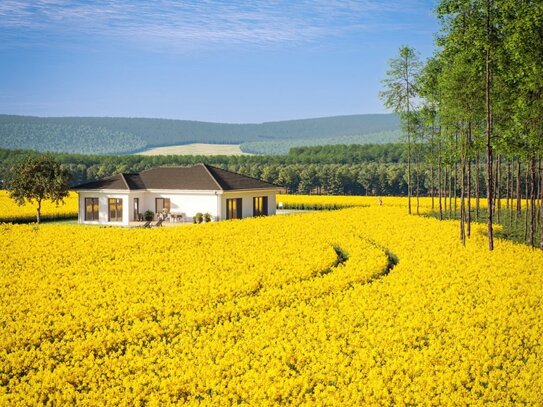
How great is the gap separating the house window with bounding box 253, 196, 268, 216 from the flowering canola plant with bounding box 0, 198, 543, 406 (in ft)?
96.2

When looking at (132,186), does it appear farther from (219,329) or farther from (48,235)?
(219,329)

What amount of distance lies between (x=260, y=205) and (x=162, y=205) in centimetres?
981

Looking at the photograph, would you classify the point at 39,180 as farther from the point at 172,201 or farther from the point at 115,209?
the point at 172,201

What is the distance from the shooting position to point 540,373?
13617 millimetres

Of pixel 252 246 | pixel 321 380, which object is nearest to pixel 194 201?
pixel 252 246

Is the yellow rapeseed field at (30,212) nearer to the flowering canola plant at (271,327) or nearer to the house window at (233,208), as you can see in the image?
the house window at (233,208)


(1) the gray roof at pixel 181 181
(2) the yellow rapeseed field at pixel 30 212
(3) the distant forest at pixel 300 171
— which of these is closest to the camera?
(1) the gray roof at pixel 181 181

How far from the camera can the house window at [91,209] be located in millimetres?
57250

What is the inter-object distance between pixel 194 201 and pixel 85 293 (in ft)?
113

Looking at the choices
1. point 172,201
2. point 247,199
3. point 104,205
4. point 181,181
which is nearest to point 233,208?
point 247,199

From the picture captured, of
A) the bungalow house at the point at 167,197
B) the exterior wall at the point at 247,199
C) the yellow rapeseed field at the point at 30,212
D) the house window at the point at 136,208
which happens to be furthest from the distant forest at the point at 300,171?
the house window at the point at 136,208

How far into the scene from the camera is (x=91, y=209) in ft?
188

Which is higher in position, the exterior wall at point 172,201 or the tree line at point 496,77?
the tree line at point 496,77

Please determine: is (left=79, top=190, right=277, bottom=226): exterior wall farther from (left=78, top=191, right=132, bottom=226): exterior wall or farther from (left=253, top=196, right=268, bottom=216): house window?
(left=253, top=196, right=268, bottom=216): house window
